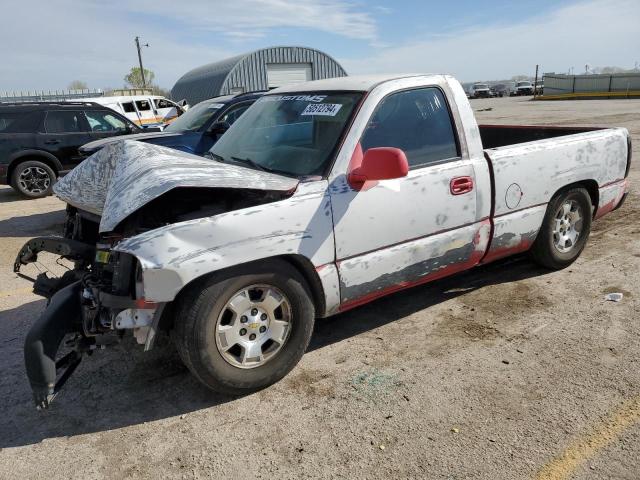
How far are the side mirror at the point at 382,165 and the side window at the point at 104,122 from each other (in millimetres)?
9471

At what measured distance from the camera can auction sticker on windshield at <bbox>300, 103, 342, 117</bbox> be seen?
356 centimetres

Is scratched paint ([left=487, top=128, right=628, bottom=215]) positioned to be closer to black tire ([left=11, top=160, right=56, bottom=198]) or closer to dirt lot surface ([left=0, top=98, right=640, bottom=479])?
dirt lot surface ([left=0, top=98, right=640, bottom=479])

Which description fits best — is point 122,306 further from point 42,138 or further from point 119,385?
point 42,138

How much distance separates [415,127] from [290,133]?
911 millimetres

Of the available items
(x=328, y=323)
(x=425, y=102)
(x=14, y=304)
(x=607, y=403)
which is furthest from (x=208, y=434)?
(x=14, y=304)

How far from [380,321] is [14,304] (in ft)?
11.2

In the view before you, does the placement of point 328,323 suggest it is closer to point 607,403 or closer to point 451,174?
point 451,174

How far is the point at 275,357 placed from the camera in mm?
3211

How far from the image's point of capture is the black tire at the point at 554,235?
4512 mm

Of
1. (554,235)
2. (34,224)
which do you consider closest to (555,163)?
(554,235)

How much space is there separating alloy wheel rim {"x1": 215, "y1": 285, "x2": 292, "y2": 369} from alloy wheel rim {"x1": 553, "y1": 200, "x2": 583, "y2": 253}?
279 cm

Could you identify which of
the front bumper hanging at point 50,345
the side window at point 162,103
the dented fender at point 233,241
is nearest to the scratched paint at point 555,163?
the dented fender at point 233,241

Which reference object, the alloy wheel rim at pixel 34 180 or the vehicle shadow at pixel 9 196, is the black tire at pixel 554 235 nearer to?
the alloy wheel rim at pixel 34 180

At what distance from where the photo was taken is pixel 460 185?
3744 mm
